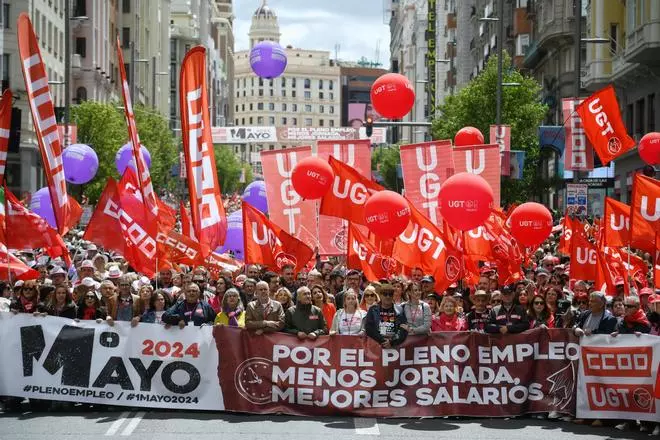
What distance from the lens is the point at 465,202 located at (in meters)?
18.7

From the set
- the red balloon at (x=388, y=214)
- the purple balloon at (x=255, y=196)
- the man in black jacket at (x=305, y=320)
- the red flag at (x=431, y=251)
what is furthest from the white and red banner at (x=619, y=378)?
the purple balloon at (x=255, y=196)

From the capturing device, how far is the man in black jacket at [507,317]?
1380cm

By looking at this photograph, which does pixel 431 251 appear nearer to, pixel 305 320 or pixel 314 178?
pixel 314 178

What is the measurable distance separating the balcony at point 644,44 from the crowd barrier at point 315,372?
2543 centimetres

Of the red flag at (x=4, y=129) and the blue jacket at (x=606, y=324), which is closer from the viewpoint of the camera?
the blue jacket at (x=606, y=324)

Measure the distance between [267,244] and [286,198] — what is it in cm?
316

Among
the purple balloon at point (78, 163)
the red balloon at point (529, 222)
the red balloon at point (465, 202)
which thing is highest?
the purple balloon at point (78, 163)

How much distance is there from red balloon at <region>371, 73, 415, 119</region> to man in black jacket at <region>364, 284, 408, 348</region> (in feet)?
37.1

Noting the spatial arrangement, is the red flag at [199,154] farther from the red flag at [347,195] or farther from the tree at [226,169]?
the tree at [226,169]

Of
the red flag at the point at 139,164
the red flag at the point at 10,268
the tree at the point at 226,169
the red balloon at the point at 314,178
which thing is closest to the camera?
the red flag at the point at 10,268

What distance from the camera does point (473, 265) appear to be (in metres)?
19.8

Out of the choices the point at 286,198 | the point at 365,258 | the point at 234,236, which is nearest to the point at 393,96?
the point at 234,236

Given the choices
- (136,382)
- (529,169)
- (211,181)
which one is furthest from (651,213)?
(529,169)

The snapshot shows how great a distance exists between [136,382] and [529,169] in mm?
32544
